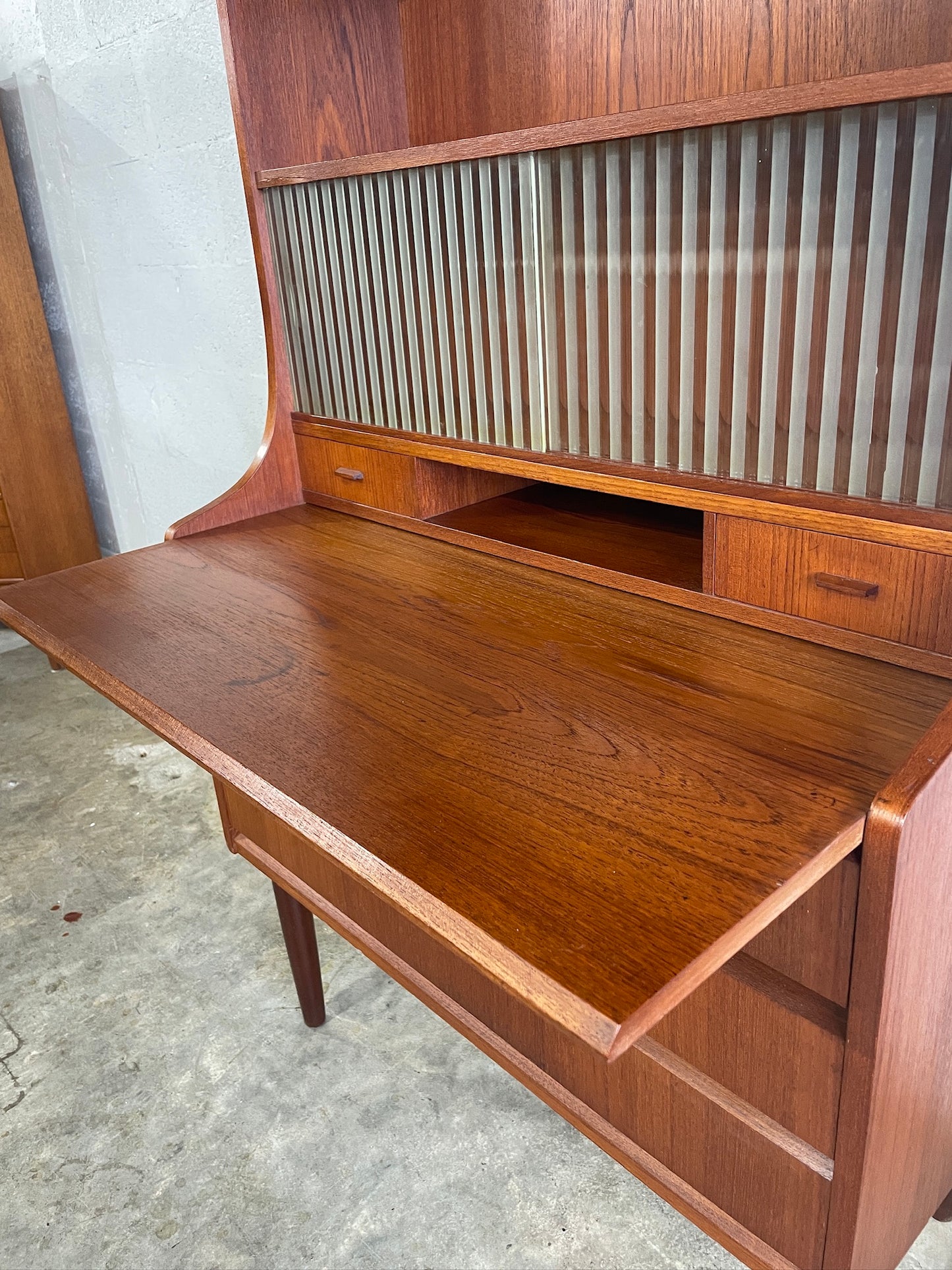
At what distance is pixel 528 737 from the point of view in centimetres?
82

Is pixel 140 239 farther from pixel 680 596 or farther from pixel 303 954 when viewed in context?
pixel 680 596

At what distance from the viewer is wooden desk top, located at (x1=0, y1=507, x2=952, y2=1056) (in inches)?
23.5

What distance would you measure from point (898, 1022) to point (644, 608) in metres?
0.47

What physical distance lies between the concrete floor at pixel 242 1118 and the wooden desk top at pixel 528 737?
3.04 ft

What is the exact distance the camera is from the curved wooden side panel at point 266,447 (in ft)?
4.68

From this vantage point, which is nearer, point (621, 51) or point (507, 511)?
point (621, 51)

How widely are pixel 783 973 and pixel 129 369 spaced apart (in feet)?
9.01

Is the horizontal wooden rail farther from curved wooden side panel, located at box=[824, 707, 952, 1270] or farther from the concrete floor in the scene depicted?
the concrete floor

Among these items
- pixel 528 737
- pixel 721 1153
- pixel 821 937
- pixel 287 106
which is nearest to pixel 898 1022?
pixel 821 937

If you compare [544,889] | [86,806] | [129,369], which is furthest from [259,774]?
[129,369]

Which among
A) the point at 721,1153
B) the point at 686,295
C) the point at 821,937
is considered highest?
the point at 686,295

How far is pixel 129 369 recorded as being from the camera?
2979mm

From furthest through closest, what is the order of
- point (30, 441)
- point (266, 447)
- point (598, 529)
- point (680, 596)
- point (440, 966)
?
point (30, 441), point (266, 447), point (598, 529), point (440, 966), point (680, 596)

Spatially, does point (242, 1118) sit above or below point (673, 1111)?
below
